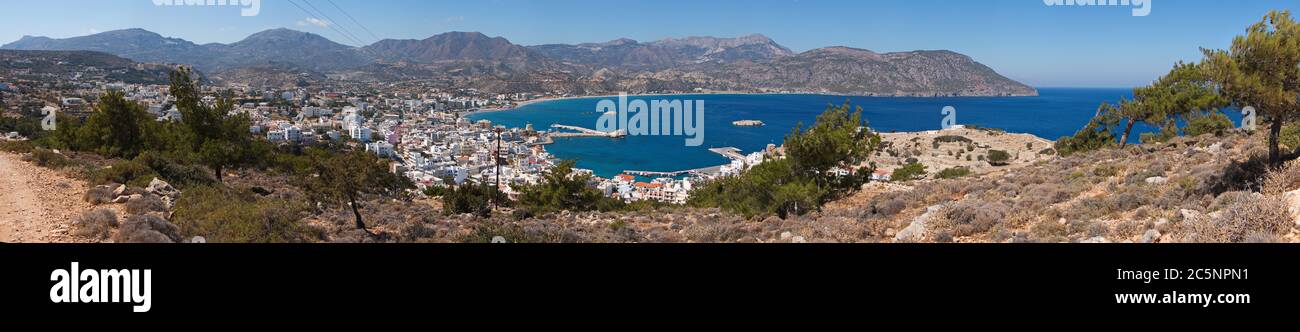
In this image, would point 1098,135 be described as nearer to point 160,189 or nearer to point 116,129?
point 160,189

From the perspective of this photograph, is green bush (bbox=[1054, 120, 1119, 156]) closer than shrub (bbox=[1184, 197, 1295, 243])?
No

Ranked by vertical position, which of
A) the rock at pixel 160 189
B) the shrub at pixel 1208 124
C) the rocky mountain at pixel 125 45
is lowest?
the rock at pixel 160 189

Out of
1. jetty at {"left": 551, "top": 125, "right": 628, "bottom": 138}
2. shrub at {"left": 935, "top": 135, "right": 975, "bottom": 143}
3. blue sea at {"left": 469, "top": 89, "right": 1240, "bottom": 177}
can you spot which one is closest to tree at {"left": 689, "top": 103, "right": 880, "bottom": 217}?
shrub at {"left": 935, "top": 135, "right": 975, "bottom": 143}

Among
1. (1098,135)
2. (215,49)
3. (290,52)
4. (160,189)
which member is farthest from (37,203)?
(290,52)

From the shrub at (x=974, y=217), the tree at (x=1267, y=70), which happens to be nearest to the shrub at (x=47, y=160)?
the shrub at (x=974, y=217)

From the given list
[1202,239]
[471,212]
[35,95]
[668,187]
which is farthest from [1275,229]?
[35,95]

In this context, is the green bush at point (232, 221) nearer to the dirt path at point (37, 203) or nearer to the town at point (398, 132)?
the dirt path at point (37, 203)

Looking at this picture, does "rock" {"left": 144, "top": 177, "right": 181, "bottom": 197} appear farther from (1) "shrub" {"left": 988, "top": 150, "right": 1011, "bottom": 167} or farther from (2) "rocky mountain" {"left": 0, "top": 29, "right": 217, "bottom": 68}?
(2) "rocky mountain" {"left": 0, "top": 29, "right": 217, "bottom": 68}
